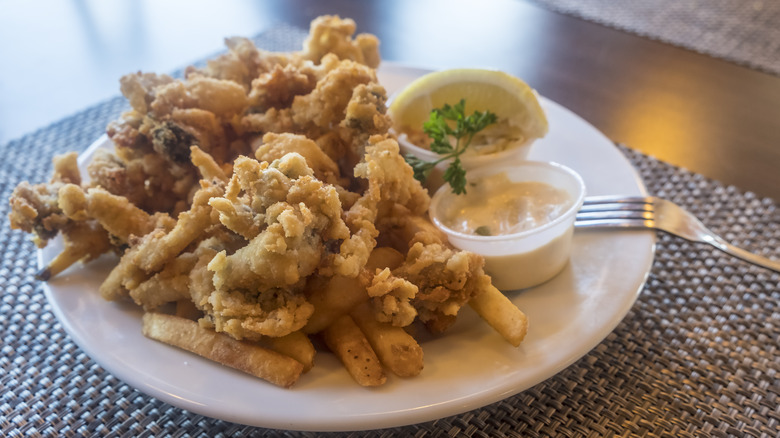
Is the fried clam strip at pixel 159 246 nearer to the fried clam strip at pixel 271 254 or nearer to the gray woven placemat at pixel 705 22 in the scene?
the fried clam strip at pixel 271 254

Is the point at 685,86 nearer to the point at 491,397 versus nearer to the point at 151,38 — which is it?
the point at 491,397

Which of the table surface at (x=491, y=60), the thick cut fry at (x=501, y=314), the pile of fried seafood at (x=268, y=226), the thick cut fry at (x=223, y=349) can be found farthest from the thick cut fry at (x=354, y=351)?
the table surface at (x=491, y=60)

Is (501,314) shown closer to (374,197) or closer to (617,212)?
(374,197)

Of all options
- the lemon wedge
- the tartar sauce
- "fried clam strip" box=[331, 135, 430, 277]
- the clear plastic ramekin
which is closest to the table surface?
the lemon wedge

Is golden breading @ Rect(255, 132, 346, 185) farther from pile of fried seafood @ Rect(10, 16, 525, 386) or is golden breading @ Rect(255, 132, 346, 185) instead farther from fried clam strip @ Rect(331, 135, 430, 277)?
fried clam strip @ Rect(331, 135, 430, 277)

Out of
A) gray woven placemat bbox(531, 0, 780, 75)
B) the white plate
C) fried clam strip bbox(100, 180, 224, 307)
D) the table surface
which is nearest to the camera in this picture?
the white plate

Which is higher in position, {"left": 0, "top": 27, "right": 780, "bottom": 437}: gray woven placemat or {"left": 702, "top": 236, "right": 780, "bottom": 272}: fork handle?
{"left": 702, "top": 236, "right": 780, "bottom": 272}: fork handle
